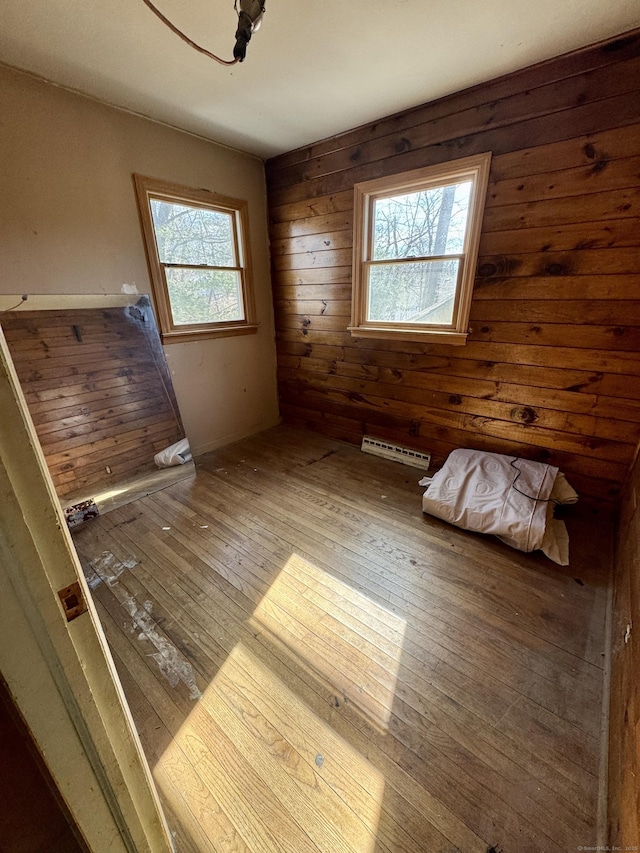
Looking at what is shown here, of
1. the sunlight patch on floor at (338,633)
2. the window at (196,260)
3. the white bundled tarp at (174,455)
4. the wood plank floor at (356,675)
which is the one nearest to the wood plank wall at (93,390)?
the white bundled tarp at (174,455)

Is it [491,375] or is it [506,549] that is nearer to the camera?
[506,549]

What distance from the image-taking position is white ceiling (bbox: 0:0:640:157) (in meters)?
1.41

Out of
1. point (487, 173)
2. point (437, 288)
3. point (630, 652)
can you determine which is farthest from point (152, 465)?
point (487, 173)

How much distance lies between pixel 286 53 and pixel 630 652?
2.86 meters

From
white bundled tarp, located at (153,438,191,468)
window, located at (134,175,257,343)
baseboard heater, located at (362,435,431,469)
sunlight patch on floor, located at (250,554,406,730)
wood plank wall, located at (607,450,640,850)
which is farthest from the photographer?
baseboard heater, located at (362,435,431,469)

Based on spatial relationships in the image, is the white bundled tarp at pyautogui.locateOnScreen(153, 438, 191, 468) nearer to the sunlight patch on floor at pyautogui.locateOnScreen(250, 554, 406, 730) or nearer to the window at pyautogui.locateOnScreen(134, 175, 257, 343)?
the window at pyautogui.locateOnScreen(134, 175, 257, 343)

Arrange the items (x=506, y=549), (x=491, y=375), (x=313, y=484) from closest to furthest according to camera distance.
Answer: (x=506, y=549) → (x=491, y=375) → (x=313, y=484)

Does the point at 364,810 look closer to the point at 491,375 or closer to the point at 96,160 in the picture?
the point at 491,375

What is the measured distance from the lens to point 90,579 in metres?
1.74

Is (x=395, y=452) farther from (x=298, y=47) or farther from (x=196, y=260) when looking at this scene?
(x=298, y=47)

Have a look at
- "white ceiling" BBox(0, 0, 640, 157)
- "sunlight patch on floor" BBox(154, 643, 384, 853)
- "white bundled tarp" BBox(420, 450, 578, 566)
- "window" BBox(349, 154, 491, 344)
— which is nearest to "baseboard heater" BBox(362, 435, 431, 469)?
"white bundled tarp" BBox(420, 450, 578, 566)

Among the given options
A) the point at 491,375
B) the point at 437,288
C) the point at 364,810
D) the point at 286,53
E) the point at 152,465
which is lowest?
the point at 364,810

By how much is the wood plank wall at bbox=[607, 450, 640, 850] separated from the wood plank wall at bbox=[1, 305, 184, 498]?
9.04 ft

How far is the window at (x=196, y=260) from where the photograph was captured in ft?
8.05
